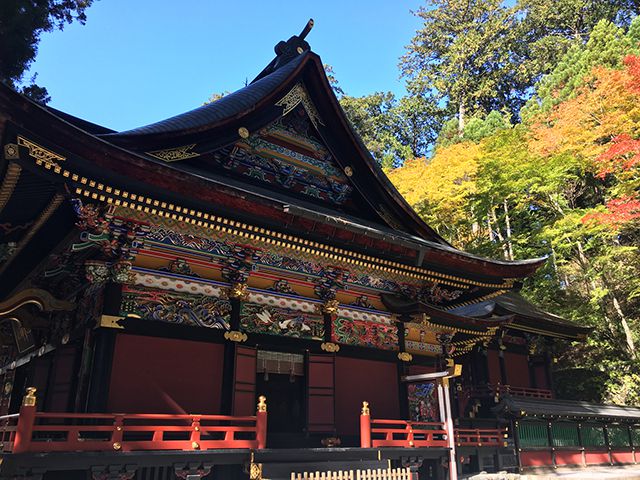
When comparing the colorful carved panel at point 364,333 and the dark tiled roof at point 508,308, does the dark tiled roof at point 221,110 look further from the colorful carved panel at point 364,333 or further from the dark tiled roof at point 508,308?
the dark tiled roof at point 508,308

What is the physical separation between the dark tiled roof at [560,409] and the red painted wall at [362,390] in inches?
182

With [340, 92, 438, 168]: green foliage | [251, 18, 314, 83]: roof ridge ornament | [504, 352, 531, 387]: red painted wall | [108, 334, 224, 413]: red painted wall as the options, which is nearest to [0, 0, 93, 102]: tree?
[251, 18, 314, 83]: roof ridge ornament

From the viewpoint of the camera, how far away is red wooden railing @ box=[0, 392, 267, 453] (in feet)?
20.3

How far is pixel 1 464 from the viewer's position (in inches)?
236

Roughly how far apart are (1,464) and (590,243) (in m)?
23.5

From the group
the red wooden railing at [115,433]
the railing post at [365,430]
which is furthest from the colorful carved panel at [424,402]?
the red wooden railing at [115,433]

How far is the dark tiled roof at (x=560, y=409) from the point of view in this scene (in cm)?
1405

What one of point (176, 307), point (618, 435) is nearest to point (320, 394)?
point (176, 307)

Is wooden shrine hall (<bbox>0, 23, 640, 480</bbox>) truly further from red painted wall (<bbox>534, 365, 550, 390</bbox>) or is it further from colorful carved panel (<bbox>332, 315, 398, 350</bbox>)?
red painted wall (<bbox>534, 365, 550, 390</bbox>)

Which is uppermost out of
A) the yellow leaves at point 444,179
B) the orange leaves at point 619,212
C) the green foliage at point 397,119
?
the green foliage at point 397,119

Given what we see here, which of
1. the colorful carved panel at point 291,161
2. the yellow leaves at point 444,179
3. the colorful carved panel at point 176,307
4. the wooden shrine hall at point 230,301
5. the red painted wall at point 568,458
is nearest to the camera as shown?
the wooden shrine hall at point 230,301

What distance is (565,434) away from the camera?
15.5m

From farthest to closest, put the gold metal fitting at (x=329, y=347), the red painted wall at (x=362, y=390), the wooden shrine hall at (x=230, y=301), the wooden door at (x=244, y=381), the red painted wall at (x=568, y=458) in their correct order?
the red painted wall at (x=568, y=458), the red painted wall at (x=362, y=390), the gold metal fitting at (x=329, y=347), the wooden door at (x=244, y=381), the wooden shrine hall at (x=230, y=301)

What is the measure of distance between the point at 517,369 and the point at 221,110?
1642 centimetres
